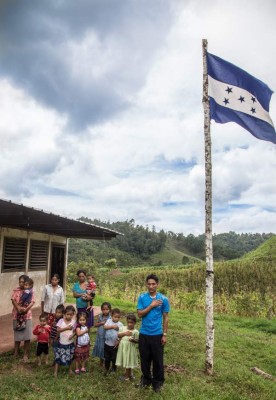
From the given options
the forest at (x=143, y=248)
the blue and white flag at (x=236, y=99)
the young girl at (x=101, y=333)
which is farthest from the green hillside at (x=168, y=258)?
the young girl at (x=101, y=333)

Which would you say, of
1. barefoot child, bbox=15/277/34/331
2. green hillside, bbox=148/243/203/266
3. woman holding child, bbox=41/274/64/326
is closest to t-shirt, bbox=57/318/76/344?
barefoot child, bbox=15/277/34/331

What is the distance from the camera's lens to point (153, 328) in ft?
15.5

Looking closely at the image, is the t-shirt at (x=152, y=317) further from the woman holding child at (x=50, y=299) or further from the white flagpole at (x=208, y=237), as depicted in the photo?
the woman holding child at (x=50, y=299)

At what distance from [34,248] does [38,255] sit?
0.35 metres

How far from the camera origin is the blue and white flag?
625cm

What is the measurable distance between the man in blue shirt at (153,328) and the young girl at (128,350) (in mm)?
277

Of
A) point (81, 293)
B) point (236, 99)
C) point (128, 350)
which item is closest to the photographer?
point (128, 350)

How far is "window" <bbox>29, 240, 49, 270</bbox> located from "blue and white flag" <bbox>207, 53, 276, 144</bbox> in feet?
24.1

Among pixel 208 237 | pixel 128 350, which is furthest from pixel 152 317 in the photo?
pixel 208 237

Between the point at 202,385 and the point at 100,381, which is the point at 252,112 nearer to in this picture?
the point at 202,385

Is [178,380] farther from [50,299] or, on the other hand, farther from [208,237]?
[50,299]

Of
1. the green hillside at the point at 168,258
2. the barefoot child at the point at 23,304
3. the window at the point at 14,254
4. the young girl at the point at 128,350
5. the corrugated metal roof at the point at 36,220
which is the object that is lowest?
the young girl at the point at 128,350

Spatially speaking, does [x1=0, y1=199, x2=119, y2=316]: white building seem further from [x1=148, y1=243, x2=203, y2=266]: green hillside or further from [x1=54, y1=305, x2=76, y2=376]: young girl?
[x1=148, y1=243, x2=203, y2=266]: green hillside

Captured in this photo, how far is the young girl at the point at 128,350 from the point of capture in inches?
199
